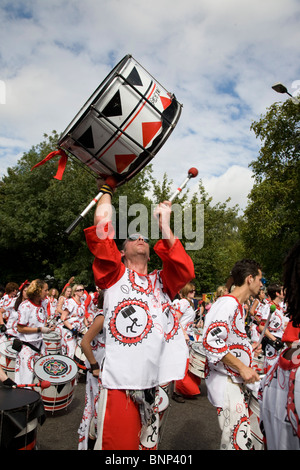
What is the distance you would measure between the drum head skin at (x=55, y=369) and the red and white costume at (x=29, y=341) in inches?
8.1

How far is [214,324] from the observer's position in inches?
121

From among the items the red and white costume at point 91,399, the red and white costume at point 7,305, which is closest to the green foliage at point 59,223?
the red and white costume at point 7,305

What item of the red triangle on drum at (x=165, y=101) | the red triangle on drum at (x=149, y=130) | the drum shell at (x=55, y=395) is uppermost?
the red triangle on drum at (x=165, y=101)

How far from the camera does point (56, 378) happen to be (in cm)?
519

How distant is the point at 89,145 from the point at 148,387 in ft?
5.54

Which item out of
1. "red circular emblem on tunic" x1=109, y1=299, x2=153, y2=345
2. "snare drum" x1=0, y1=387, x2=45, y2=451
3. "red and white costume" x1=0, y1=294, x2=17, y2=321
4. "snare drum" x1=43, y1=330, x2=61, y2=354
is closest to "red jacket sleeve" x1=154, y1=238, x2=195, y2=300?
"red circular emblem on tunic" x1=109, y1=299, x2=153, y2=345

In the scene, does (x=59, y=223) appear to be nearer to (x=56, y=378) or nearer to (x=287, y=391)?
(x=56, y=378)

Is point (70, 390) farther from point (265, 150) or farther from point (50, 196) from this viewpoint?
point (50, 196)

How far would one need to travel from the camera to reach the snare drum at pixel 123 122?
7.76 feet

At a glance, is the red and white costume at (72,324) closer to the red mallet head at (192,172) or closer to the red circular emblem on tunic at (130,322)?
the red circular emblem on tunic at (130,322)

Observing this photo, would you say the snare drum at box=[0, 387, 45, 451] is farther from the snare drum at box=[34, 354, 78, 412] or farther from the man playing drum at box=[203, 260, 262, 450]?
the snare drum at box=[34, 354, 78, 412]

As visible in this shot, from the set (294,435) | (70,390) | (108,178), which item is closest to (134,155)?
(108,178)

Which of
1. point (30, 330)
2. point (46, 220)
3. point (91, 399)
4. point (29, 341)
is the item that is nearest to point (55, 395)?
point (29, 341)
